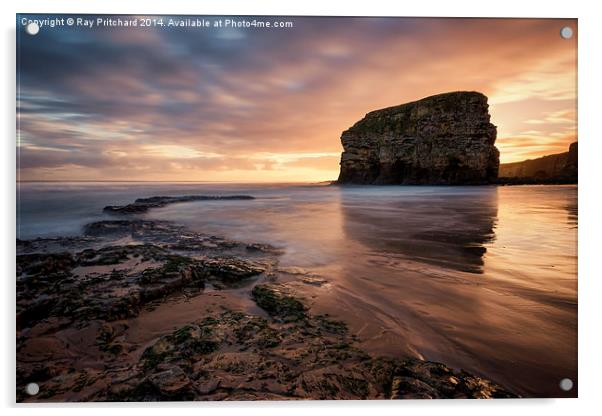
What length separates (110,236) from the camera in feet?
12.7

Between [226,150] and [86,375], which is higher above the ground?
[226,150]

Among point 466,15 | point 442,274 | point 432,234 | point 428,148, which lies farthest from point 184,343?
point 428,148

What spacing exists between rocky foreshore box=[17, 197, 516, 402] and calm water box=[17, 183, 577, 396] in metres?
0.17

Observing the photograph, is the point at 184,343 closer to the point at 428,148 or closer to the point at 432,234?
the point at 432,234

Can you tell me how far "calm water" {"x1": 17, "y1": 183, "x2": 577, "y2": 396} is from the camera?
76.4 inches

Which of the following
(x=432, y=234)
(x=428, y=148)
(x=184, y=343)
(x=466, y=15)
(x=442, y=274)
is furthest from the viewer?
(x=428, y=148)

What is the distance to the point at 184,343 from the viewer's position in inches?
Result: 75.5

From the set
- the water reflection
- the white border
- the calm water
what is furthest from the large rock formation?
the white border

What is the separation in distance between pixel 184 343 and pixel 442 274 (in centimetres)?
234

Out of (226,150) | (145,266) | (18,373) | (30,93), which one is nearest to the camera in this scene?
(18,373)
